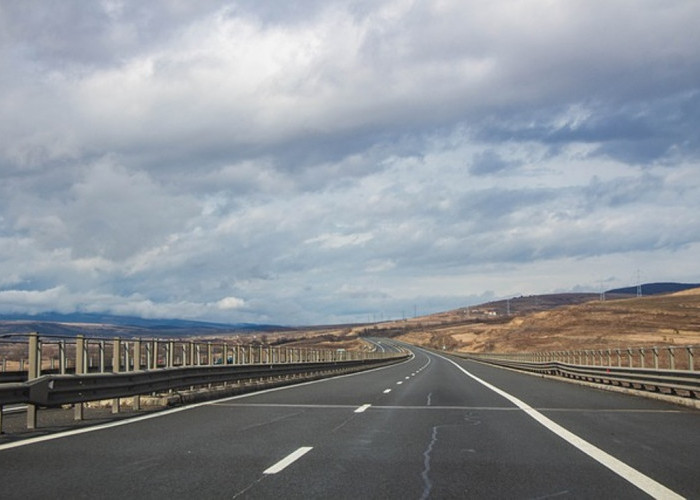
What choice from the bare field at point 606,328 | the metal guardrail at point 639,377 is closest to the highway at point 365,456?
the metal guardrail at point 639,377

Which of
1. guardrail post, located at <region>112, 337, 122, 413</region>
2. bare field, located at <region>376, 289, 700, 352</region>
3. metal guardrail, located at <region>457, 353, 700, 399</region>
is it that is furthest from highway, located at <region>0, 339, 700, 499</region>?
bare field, located at <region>376, 289, 700, 352</region>

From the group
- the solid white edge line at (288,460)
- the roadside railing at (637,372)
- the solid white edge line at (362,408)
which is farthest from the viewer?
the roadside railing at (637,372)

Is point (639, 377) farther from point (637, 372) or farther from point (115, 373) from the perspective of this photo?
point (115, 373)

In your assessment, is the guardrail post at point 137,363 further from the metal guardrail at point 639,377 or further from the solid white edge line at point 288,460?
the metal guardrail at point 639,377

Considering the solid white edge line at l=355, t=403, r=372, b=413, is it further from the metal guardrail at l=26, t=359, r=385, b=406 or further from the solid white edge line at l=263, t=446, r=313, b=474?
the solid white edge line at l=263, t=446, r=313, b=474

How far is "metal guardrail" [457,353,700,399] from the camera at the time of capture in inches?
769

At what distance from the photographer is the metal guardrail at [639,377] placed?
1953 centimetres

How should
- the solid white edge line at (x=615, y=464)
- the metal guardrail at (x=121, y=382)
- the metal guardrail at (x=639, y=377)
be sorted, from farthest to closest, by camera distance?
the metal guardrail at (x=639, y=377) < the metal guardrail at (x=121, y=382) < the solid white edge line at (x=615, y=464)

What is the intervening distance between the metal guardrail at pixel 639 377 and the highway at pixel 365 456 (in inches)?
126

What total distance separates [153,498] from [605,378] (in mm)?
24625

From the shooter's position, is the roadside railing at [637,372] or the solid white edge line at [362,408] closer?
the solid white edge line at [362,408]

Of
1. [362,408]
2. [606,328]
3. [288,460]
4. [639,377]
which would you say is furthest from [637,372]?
[606,328]

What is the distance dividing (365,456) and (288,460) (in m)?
1.08

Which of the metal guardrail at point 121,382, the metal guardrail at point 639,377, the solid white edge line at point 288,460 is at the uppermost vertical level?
the metal guardrail at point 121,382
